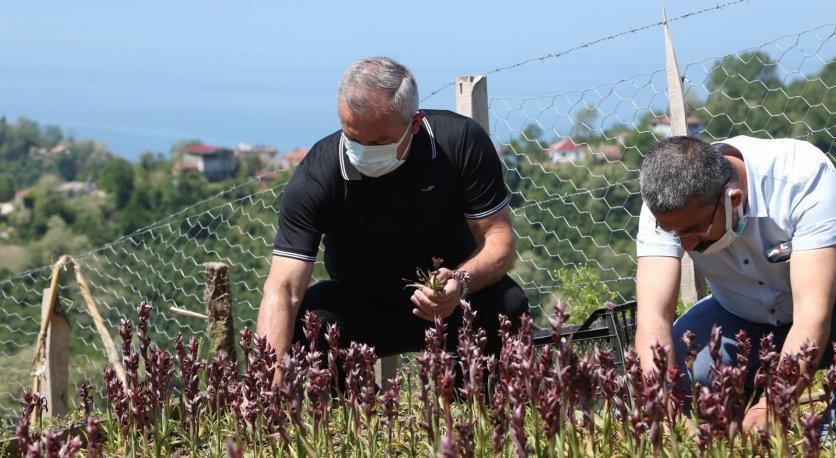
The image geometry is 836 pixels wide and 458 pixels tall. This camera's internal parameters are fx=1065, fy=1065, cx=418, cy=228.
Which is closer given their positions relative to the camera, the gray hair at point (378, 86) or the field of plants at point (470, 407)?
the field of plants at point (470, 407)

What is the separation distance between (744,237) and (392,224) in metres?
1.48

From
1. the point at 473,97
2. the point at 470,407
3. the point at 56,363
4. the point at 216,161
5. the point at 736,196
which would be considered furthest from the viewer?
the point at 216,161

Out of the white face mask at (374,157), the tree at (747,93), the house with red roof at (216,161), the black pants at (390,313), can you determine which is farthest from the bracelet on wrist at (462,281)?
the house with red roof at (216,161)

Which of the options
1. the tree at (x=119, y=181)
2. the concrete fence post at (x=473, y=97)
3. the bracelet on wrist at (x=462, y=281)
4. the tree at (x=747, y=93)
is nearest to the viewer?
the bracelet on wrist at (x=462, y=281)

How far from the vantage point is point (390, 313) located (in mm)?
4699

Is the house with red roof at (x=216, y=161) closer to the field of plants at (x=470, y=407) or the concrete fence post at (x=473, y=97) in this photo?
the concrete fence post at (x=473, y=97)

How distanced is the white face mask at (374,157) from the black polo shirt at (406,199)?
0.09m

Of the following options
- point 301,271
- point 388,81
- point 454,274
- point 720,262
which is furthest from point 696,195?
point 301,271

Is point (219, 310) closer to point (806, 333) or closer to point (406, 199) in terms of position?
point (406, 199)

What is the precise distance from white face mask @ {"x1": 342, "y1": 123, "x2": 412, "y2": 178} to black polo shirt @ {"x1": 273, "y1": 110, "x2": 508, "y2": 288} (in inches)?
3.4

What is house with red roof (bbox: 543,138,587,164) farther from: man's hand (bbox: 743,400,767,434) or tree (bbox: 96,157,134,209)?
tree (bbox: 96,157,134,209)

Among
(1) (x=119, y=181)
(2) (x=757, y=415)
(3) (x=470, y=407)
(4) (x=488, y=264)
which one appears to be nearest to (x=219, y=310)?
(4) (x=488, y=264)

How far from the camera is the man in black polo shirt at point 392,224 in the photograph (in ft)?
13.8

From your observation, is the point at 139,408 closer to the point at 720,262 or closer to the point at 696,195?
the point at 696,195
